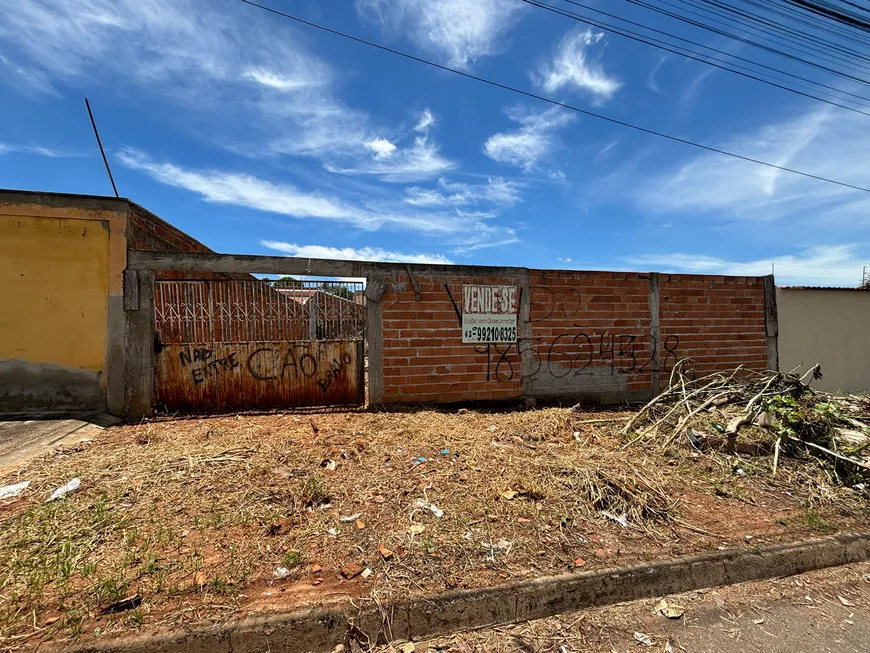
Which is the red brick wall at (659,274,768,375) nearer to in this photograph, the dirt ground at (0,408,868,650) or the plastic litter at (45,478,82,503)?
the dirt ground at (0,408,868,650)

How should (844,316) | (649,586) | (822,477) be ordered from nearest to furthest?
(649,586)
(822,477)
(844,316)

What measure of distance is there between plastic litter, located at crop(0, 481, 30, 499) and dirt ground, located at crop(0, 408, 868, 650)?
61 millimetres

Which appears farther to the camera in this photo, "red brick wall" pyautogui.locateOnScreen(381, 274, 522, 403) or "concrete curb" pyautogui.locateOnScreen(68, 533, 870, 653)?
"red brick wall" pyautogui.locateOnScreen(381, 274, 522, 403)

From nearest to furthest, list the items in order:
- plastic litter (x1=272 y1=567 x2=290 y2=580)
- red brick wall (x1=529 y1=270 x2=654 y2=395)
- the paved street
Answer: the paved street < plastic litter (x1=272 y1=567 x2=290 y2=580) < red brick wall (x1=529 y1=270 x2=654 y2=395)

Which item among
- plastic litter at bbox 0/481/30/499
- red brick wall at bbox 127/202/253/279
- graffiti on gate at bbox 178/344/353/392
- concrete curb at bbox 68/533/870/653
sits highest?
red brick wall at bbox 127/202/253/279

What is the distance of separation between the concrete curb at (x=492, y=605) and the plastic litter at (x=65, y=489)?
1591 mm

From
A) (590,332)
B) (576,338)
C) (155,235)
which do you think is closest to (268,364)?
(155,235)

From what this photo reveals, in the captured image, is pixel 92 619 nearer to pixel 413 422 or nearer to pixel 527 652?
pixel 527 652

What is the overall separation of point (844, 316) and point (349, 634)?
41.2 ft

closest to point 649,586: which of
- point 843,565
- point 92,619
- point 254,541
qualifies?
point 843,565

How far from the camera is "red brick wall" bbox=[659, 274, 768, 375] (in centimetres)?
688

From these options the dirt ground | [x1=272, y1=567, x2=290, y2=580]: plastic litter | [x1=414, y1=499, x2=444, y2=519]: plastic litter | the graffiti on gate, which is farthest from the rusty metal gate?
[x1=272, y1=567, x2=290, y2=580]: plastic litter

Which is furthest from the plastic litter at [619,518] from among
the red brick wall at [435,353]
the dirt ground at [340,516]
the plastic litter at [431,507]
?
the red brick wall at [435,353]

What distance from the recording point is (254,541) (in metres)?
2.47
